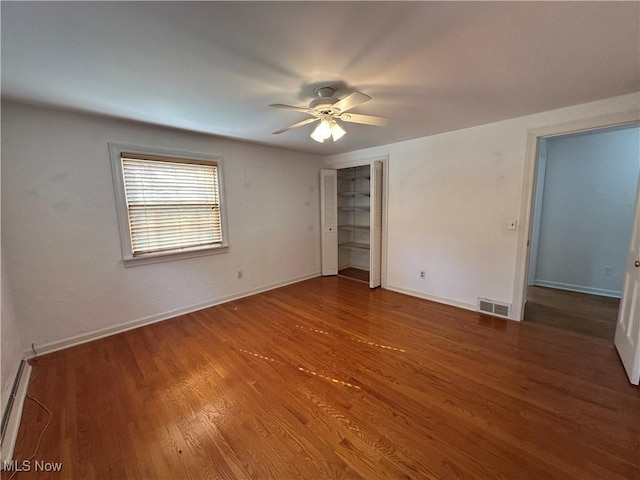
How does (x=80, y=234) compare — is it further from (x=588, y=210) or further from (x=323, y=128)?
(x=588, y=210)

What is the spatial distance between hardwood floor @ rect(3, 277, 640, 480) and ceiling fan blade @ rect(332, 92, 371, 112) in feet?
6.99

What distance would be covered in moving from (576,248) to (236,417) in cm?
514

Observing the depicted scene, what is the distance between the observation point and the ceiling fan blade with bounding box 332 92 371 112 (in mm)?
1718

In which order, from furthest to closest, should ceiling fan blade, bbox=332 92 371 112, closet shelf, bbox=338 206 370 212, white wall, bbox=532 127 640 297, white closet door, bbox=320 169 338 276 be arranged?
closet shelf, bbox=338 206 370 212
white closet door, bbox=320 169 338 276
white wall, bbox=532 127 640 297
ceiling fan blade, bbox=332 92 371 112

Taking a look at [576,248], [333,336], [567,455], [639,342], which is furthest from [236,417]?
[576,248]

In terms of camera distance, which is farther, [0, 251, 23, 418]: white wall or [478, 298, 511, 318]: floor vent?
[478, 298, 511, 318]: floor vent

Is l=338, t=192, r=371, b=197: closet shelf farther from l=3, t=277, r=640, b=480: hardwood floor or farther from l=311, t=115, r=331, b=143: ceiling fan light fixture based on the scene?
l=311, t=115, r=331, b=143: ceiling fan light fixture

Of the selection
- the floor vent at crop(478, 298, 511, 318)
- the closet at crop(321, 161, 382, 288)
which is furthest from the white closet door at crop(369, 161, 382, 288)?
the floor vent at crop(478, 298, 511, 318)

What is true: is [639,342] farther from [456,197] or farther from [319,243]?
[319,243]

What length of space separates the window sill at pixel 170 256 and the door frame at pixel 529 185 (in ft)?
12.3

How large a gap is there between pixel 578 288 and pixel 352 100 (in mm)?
4654

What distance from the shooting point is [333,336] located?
108 inches

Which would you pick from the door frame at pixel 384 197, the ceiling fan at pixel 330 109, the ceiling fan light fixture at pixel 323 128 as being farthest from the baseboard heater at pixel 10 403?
the door frame at pixel 384 197

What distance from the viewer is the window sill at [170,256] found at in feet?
9.52
